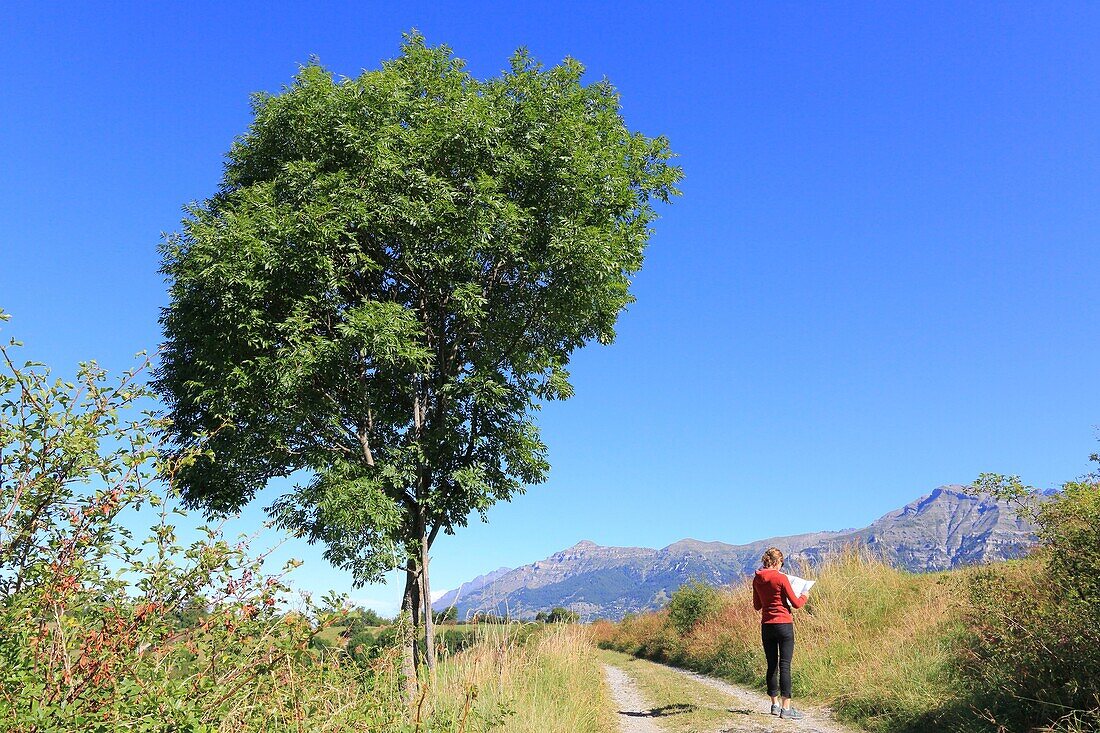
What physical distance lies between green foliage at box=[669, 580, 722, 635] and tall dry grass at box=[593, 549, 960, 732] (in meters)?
1.25

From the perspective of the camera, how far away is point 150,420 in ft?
14.4

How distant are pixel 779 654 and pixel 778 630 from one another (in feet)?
1.61

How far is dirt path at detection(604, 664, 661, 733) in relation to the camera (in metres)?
10.8

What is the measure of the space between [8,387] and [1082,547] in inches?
388

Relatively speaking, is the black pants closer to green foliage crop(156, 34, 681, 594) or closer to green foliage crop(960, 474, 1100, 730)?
green foliage crop(960, 474, 1100, 730)

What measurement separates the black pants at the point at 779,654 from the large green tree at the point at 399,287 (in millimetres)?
6974

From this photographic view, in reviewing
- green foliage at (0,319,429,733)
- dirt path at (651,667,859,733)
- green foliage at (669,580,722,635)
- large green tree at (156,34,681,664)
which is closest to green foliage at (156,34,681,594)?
large green tree at (156,34,681,664)

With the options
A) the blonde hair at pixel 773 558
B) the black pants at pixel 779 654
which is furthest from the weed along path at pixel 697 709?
the blonde hair at pixel 773 558

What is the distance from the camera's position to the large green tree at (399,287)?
14156 millimetres

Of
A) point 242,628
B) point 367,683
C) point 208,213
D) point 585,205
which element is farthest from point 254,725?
point 208,213

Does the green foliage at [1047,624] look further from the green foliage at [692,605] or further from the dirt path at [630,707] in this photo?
the green foliage at [692,605]

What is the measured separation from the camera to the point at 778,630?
10797mm

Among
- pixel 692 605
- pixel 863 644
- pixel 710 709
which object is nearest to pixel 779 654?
pixel 710 709

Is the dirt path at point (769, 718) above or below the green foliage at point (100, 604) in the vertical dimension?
below
